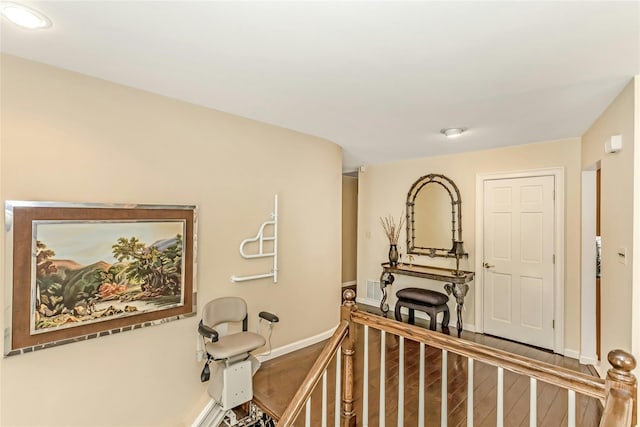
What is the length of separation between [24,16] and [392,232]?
14.7ft

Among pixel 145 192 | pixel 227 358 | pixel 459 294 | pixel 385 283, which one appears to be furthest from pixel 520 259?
pixel 145 192

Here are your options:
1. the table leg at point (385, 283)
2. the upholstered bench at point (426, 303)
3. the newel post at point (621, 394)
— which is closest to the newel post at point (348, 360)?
the newel post at point (621, 394)

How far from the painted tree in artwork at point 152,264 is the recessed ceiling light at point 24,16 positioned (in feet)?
4.33

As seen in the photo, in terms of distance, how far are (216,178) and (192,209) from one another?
372 mm

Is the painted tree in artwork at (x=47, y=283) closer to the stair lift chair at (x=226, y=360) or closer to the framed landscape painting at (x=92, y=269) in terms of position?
the framed landscape painting at (x=92, y=269)

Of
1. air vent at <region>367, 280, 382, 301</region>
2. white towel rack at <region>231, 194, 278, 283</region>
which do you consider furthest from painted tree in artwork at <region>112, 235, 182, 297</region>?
air vent at <region>367, 280, 382, 301</region>

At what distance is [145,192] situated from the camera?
2.40 m

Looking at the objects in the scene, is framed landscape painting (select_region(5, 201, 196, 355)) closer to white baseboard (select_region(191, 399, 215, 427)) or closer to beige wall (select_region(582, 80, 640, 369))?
white baseboard (select_region(191, 399, 215, 427))

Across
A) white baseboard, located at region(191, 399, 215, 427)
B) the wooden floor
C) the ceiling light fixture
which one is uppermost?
the ceiling light fixture

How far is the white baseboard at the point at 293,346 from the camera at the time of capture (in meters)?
3.24

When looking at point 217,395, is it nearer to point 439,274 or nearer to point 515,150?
point 439,274

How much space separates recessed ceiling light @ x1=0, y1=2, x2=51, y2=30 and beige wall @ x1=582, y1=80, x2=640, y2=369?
11.2 feet

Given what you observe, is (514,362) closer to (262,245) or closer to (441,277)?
(262,245)

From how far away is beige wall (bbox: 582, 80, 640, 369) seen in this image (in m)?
2.08
